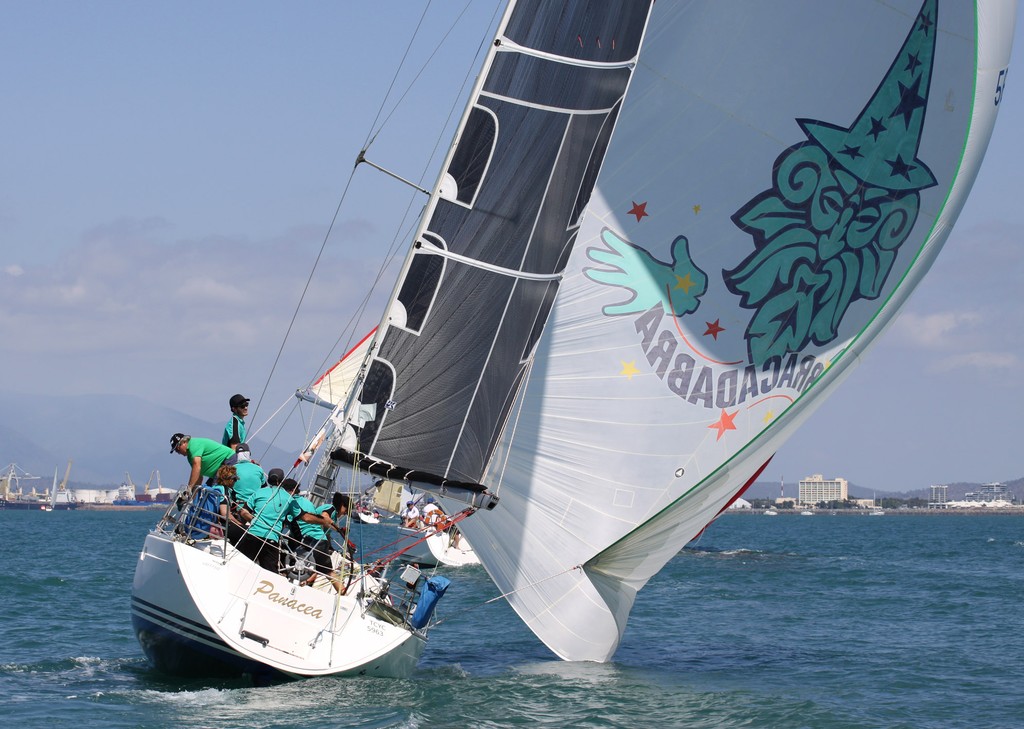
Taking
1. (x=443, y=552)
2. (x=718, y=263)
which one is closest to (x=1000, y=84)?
(x=718, y=263)

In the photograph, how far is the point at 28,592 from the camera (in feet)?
67.6

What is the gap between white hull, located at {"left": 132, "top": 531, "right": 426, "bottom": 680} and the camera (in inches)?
408

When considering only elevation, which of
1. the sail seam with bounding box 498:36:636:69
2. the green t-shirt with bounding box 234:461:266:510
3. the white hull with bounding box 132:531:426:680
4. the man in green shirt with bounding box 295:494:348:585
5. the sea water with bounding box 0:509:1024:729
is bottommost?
the sea water with bounding box 0:509:1024:729

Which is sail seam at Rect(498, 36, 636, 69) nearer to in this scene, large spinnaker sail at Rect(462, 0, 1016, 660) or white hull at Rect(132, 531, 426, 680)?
large spinnaker sail at Rect(462, 0, 1016, 660)

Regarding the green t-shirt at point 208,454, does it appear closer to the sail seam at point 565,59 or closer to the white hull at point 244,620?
the white hull at point 244,620

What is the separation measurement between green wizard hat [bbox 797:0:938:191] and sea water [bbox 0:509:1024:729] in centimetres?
522

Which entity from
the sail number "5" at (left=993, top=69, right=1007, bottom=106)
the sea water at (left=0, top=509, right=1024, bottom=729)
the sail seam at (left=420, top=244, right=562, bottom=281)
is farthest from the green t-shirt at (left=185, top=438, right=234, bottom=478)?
the sail number "5" at (left=993, top=69, right=1007, bottom=106)

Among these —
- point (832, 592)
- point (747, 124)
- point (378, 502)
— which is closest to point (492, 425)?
point (747, 124)

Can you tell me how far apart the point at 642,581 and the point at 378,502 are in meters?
20.8

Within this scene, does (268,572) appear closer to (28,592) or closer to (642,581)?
(642,581)

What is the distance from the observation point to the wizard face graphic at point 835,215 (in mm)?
13328

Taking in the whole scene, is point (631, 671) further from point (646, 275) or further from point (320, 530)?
point (646, 275)

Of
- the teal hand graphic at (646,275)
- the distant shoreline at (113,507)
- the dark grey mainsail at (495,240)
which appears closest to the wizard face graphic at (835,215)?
the teal hand graphic at (646,275)

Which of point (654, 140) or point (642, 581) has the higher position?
point (654, 140)
